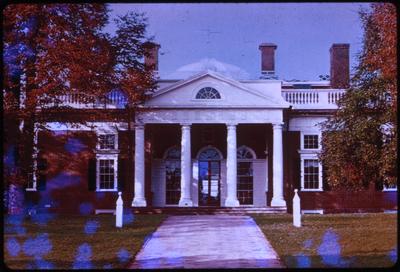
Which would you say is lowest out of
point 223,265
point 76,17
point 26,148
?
point 223,265

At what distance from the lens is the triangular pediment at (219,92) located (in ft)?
75.9

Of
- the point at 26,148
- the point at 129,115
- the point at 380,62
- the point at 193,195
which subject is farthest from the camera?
the point at 193,195

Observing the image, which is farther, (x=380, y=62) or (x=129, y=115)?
(x=129, y=115)

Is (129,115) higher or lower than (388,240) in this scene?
higher

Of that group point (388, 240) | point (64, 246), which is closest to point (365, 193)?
point (388, 240)

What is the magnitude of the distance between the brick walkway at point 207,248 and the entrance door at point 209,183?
8195mm

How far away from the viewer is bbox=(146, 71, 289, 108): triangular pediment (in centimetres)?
2314

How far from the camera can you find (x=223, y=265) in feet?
31.0

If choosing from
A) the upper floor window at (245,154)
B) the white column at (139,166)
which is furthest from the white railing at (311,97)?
the white column at (139,166)

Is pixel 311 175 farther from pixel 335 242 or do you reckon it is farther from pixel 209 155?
pixel 335 242

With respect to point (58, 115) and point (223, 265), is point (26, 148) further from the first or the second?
point (223, 265)

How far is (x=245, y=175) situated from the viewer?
25062 mm

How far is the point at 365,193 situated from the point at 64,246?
1331cm

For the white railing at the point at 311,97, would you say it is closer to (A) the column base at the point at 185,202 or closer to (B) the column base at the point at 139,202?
(A) the column base at the point at 185,202
